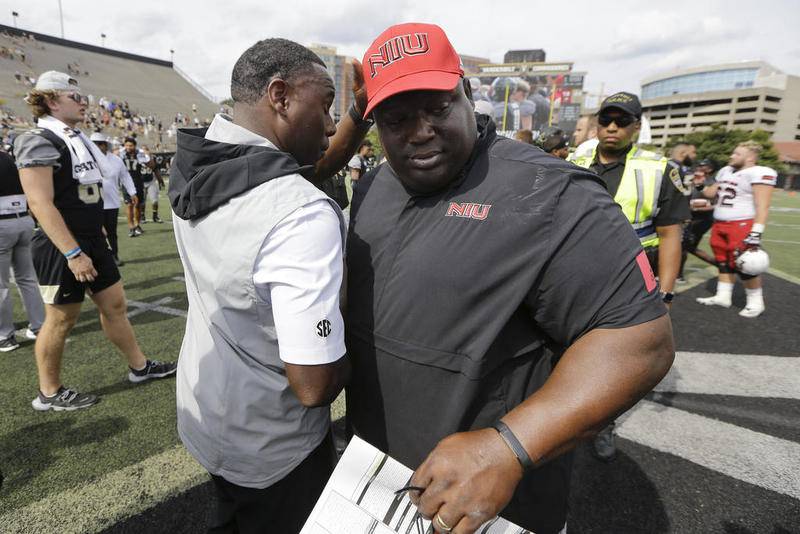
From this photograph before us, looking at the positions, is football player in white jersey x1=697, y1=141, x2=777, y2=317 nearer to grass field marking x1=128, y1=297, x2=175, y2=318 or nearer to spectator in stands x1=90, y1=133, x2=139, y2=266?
spectator in stands x1=90, y1=133, x2=139, y2=266

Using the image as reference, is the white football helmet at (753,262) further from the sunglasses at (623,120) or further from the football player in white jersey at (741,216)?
the sunglasses at (623,120)

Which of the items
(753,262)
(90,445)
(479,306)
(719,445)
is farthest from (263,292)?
(753,262)

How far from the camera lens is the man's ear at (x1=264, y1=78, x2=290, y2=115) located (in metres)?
1.39

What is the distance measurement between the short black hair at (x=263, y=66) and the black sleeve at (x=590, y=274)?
982 millimetres

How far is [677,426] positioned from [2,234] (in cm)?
607

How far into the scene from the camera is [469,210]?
3.65 ft

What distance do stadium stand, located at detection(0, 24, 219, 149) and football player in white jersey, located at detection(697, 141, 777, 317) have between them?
42.5 m

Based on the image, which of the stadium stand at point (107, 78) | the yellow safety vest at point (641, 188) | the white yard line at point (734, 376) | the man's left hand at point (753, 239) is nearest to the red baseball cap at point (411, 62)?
the yellow safety vest at point (641, 188)

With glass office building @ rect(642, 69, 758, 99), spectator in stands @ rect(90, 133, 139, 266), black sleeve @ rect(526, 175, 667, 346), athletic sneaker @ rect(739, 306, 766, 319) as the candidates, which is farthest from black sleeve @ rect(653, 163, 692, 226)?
glass office building @ rect(642, 69, 758, 99)

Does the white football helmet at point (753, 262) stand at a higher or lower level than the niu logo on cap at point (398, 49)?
lower

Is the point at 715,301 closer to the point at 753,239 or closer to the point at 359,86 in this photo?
the point at 753,239

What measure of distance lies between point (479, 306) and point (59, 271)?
330 cm

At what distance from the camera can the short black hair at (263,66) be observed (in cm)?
139

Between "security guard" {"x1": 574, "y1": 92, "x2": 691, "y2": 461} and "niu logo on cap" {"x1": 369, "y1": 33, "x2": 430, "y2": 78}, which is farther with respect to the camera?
"security guard" {"x1": 574, "y1": 92, "x2": 691, "y2": 461}
